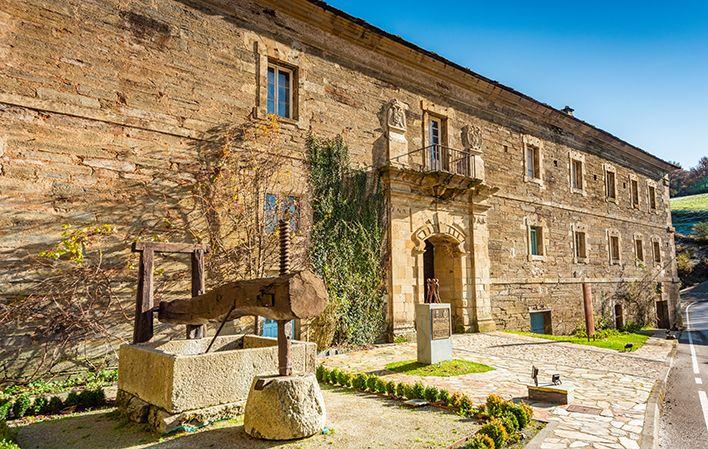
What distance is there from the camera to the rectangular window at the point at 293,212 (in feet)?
31.9

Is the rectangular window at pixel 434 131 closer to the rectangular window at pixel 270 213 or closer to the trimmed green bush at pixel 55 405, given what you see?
the rectangular window at pixel 270 213

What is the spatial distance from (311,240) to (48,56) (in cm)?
591

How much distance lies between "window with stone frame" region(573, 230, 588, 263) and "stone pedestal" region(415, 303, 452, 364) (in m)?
11.5

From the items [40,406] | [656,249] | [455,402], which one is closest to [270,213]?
[40,406]

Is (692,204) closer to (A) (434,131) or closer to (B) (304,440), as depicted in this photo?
(A) (434,131)

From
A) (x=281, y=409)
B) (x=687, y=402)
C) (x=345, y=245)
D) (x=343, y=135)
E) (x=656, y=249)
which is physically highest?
(x=343, y=135)

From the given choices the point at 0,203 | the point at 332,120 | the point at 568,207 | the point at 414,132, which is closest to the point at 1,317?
the point at 0,203

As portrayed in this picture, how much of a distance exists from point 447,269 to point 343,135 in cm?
530

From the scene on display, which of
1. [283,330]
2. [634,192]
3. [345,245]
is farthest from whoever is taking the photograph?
[634,192]

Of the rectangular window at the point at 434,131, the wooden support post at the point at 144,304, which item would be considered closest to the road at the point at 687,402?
the wooden support post at the point at 144,304

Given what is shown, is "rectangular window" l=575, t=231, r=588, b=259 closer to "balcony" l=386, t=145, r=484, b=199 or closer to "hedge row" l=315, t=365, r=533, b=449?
"balcony" l=386, t=145, r=484, b=199

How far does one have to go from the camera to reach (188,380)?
179 inches

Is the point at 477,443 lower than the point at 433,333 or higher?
lower

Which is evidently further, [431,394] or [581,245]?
[581,245]
